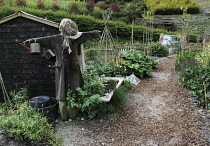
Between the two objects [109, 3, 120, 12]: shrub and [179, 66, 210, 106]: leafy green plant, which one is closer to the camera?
[179, 66, 210, 106]: leafy green plant

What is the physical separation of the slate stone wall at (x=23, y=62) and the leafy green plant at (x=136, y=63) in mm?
3544

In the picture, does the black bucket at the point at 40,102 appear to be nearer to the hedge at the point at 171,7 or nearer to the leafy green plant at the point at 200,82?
the leafy green plant at the point at 200,82

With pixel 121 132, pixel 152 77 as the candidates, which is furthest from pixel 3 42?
pixel 152 77

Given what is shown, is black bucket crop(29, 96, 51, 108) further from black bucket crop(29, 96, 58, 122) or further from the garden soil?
the garden soil

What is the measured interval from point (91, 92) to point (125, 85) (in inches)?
96.4

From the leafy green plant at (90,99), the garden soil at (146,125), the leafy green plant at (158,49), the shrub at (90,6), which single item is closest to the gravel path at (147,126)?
the garden soil at (146,125)

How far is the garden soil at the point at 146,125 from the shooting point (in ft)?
12.1

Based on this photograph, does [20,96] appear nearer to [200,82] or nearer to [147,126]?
[147,126]

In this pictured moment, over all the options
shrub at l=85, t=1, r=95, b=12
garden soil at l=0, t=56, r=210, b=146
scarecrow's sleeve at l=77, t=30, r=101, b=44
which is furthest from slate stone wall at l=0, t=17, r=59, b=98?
shrub at l=85, t=1, r=95, b=12

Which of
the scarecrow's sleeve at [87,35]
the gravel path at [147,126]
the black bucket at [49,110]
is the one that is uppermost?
the scarecrow's sleeve at [87,35]

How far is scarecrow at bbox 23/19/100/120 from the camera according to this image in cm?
417

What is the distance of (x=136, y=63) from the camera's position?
8461mm

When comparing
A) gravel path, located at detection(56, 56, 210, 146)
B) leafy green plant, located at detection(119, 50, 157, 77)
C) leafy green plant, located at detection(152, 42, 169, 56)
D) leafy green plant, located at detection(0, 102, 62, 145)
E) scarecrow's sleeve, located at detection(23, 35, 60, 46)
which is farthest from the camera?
leafy green plant, located at detection(152, 42, 169, 56)

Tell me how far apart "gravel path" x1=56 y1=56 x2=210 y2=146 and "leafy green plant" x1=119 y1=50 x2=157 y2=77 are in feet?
7.69
